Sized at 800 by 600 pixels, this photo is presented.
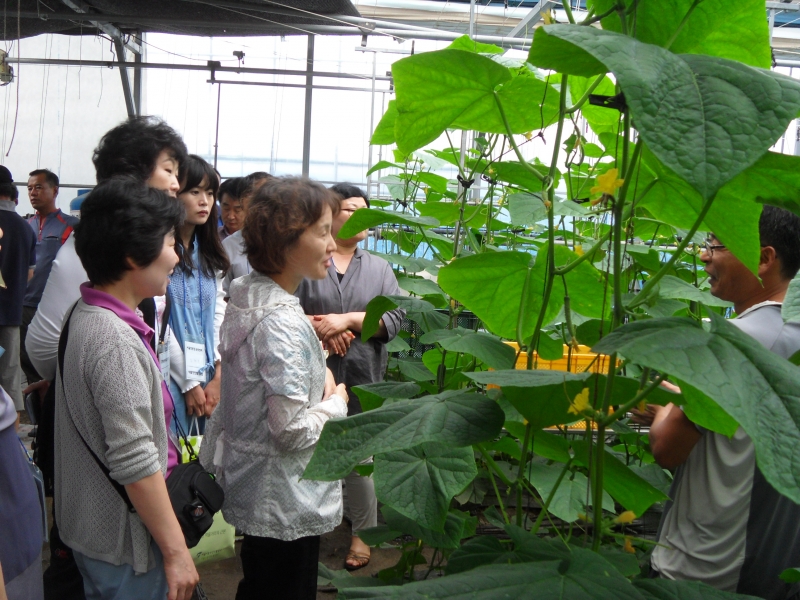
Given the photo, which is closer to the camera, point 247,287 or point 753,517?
point 753,517

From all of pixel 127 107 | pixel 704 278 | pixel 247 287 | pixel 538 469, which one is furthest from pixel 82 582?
pixel 127 107

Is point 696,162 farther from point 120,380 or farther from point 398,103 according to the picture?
point 120,380

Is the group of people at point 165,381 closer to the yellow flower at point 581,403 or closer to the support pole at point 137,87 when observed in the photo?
the yellow flower at point 581,403

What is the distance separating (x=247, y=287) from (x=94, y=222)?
15.0 inches

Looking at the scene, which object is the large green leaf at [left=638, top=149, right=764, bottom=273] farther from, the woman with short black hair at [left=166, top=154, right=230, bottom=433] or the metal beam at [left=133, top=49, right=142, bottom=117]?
the metal beam at [left=133, top=49, right=142, bottom=117]

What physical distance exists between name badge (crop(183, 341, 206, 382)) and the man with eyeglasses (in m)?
1.38

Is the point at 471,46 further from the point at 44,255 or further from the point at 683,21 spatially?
the point at 44,255

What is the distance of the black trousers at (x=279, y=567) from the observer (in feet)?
5.71

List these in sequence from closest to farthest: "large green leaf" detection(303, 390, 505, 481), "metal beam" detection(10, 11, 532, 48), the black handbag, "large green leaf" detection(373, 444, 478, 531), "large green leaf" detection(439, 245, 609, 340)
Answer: "large green leaf" detection(303, 390, 505, 481) → "large green leaf" detection(373, 444, 478, 531) → "large green leaf" detection(439, 245, 609, 340) → the black handbag → "metal beam" detection(10, 11, 532, 48)

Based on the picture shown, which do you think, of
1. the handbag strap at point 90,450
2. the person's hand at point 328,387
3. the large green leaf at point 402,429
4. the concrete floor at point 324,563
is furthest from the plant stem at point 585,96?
the concrete floor at point 324,563

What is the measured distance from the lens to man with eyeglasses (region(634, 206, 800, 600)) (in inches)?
47.5

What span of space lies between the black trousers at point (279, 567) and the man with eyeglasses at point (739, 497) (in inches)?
33.1

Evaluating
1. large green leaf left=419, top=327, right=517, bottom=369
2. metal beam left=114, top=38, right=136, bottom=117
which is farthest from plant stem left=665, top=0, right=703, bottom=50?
metal beam left=114, top=38, right=136, bottom=117

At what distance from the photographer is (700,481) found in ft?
4.12
